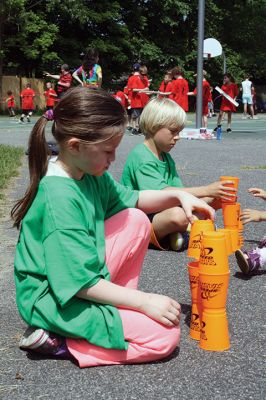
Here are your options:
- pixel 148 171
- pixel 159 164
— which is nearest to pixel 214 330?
pixel 148 171

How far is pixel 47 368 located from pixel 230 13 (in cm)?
4812

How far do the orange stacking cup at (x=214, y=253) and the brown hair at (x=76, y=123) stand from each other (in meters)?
0.57

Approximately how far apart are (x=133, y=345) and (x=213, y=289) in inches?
15.7

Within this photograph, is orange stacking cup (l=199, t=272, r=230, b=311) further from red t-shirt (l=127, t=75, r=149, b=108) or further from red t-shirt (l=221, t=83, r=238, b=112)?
red t-shirt (l=221, t=83, r=238, b=112)

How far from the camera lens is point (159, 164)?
446 cm

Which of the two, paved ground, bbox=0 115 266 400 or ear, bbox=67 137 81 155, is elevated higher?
ear, bbox=67 137 81 155

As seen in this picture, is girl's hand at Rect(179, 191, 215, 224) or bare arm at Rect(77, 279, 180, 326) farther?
girl's hand at Rect(179, 191, 215, 224)

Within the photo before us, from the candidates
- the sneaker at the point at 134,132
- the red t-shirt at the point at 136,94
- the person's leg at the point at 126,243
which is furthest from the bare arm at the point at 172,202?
the red t-shirt at the point at 136,94

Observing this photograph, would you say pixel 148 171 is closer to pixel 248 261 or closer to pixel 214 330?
pixel 248 261

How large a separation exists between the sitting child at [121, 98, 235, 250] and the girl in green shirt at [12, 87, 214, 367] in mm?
1663

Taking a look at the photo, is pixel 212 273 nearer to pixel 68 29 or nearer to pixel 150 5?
pixel 68 29

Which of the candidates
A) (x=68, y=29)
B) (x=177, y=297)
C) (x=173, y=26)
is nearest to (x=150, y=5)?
(x=173, y=26)

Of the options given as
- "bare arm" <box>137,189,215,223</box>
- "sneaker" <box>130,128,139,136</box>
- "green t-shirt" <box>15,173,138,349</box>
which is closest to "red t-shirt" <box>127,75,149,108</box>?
"sneaker" <box>130,128,139,136</box>

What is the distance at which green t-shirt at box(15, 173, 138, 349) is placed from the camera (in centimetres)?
239
